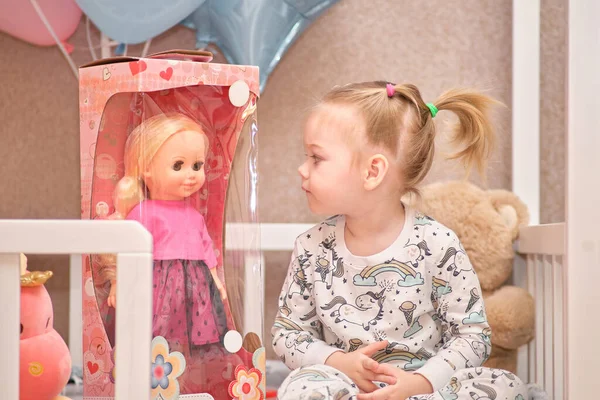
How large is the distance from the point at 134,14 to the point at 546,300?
0.90 metres

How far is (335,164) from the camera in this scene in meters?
1.12

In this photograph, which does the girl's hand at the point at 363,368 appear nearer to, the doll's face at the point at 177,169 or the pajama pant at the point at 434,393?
the pajama pant at the point at 434,393

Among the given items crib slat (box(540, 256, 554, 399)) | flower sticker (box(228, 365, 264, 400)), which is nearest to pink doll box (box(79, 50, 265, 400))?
flower sticker (box(228, 365, 264, 400))

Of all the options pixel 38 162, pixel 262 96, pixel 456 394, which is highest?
pixel 262 96

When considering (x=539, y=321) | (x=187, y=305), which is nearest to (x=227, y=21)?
(x=187, y=305)

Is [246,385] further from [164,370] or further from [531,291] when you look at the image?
[531,291]

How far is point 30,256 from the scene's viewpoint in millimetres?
1534

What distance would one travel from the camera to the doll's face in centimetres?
105

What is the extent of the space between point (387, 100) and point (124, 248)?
0.55 meters

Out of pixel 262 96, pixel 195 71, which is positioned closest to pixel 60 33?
pixel 262 96

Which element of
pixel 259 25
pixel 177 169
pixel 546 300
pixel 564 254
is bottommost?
pixel 546 300

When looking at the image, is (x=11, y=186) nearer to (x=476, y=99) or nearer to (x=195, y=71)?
(x=195, y=71)

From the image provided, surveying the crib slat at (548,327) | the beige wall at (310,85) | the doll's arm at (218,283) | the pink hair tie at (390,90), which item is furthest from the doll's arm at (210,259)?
the crib slat at (548,327)

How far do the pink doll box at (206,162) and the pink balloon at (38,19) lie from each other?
1.38ft
